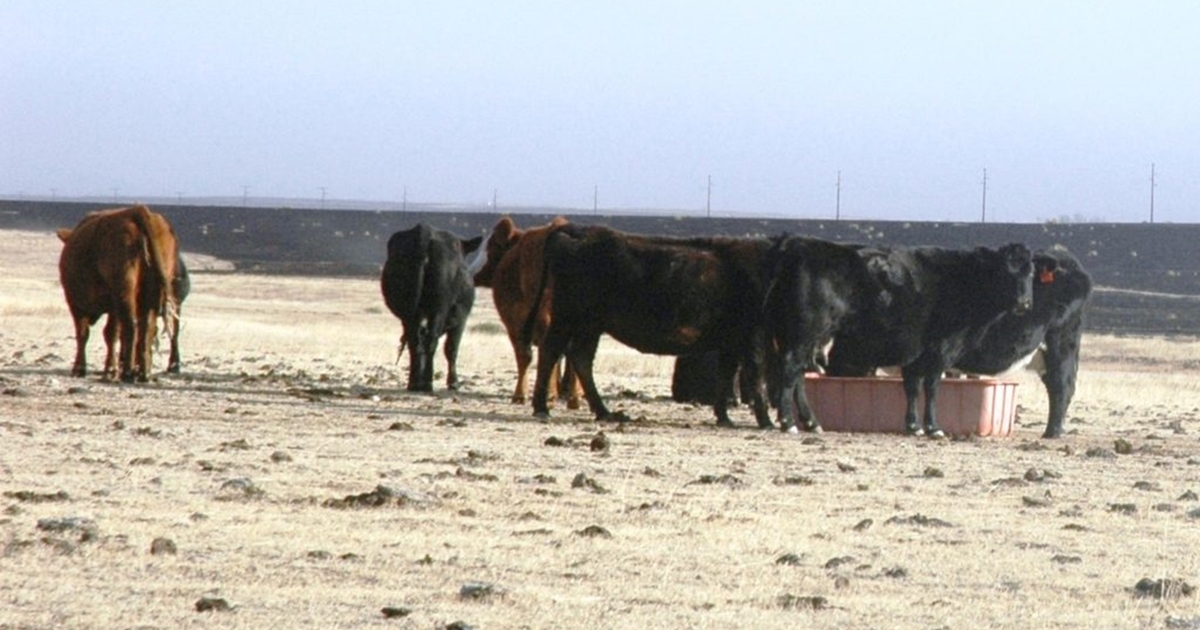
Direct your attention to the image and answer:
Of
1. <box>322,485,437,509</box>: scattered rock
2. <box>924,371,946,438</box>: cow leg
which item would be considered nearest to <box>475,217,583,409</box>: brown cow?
<box>924,371,946,438</box>: cow leg

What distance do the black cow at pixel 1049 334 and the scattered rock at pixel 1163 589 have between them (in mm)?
11633

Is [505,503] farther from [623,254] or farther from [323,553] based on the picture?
[623,254]

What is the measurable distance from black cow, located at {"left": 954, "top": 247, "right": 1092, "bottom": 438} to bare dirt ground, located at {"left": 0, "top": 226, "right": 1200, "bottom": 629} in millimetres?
592

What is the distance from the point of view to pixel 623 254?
66.1ft

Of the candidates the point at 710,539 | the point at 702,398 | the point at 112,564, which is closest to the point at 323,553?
the point at 112,564

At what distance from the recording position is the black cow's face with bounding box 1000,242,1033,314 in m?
21.0

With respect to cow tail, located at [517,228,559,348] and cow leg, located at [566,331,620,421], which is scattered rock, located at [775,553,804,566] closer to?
cow leg, located at [566,331,620,421]

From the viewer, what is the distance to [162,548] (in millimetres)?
10156

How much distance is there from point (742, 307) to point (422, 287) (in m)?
5.07

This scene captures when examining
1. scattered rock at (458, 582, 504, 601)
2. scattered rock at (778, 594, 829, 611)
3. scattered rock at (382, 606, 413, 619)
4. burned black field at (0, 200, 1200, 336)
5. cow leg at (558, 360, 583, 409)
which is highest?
scattered rock at (382, 606, 413, 619)

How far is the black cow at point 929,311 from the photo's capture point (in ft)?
67.6

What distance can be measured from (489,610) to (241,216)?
125760mm

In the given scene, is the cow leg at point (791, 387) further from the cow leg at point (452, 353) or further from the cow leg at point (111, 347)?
the cow leg at point (111, 347)

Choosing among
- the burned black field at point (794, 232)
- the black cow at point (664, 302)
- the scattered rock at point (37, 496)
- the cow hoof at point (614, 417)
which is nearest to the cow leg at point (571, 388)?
the black cow at point (664, 302)
